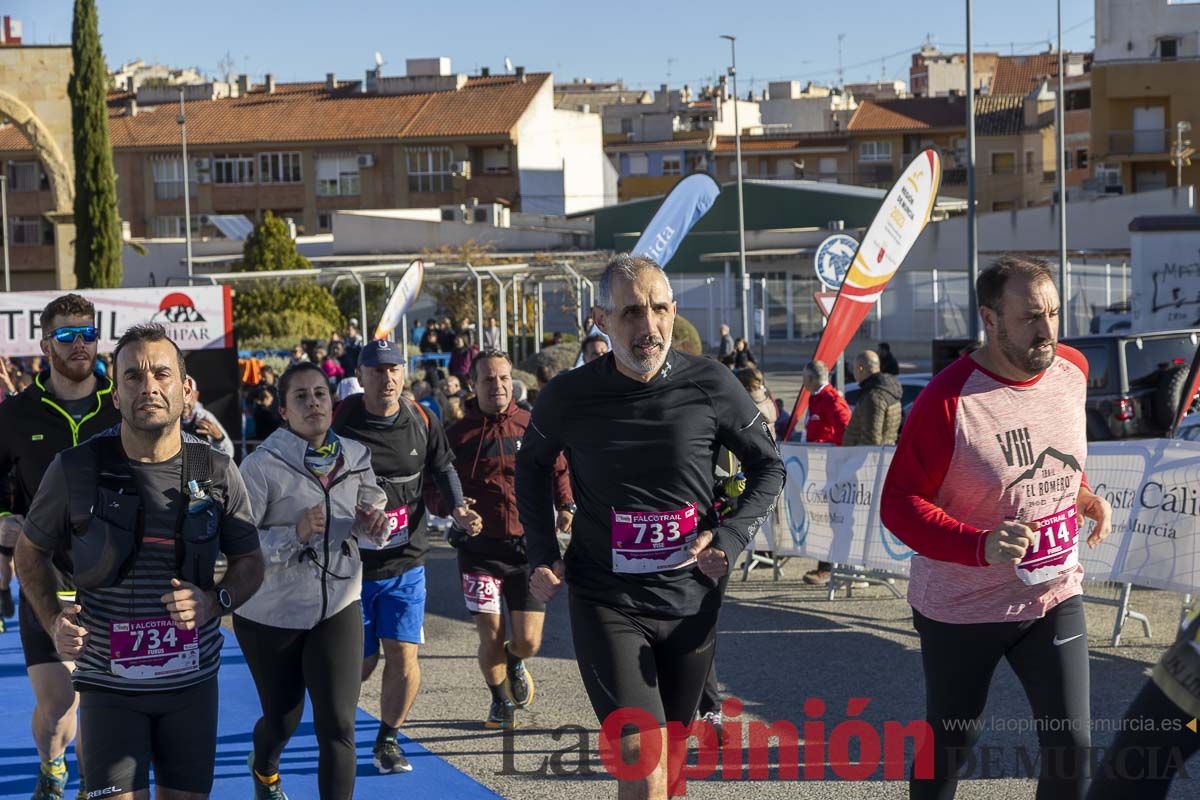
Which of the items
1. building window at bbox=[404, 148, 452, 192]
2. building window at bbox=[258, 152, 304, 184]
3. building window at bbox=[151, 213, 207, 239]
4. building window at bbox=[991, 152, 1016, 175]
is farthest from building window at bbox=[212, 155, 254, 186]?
building window at bbox=[991, 152, 1016, 175]

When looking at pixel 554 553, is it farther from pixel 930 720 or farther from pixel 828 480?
pixel 828 480

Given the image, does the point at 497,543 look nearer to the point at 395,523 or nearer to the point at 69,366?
the point at 395,523

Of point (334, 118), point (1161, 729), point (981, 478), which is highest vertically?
point (334, 118)

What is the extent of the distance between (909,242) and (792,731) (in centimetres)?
648

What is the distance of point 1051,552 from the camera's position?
4840 millimetres

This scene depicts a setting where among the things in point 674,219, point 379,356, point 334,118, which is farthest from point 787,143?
point 379,356

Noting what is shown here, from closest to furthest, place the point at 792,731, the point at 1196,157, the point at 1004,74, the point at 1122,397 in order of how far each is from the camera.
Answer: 1. the point at 792,731
2. the point at 1122,397
3. the point at 1196,157
4. the point at 1004,74

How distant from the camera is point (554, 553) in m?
5.23

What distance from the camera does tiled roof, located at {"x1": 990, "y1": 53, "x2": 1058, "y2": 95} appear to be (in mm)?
93375

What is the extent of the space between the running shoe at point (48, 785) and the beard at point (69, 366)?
5.94 feet

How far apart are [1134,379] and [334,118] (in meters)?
63.4

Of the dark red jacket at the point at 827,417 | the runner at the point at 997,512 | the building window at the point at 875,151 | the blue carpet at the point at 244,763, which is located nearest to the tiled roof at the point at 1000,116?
the building window at the point at 875,151

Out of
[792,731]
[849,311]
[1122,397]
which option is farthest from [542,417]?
[1122,397]

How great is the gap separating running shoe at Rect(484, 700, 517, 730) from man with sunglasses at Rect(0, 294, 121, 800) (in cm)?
236
